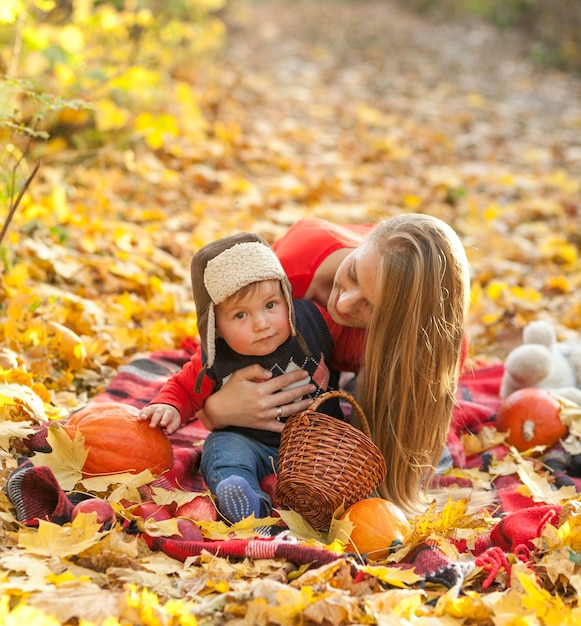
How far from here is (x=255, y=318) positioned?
245 cm

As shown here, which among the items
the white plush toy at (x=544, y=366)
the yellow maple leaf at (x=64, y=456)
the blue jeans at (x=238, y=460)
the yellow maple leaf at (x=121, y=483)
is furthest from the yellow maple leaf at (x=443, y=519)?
the white plush toy at (x=544, y=366)

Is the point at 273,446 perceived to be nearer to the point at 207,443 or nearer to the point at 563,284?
the point at 207,443

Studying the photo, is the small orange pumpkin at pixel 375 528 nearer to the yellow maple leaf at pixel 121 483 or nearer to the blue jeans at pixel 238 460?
the blue jeans at pixel 238 460

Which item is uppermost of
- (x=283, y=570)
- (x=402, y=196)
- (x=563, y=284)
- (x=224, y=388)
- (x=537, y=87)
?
(x=537, y=87)

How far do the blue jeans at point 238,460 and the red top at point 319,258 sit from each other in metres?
0.45

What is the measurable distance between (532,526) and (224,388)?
1062mm

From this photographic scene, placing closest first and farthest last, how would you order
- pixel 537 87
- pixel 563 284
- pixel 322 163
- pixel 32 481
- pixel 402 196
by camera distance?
pixel 32 481
pixel 563 284
pixel 402 196
pixel 322 163
pixel 537 87

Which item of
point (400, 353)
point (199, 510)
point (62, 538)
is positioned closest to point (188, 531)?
point (199, 510)

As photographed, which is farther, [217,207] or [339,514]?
[217,207]

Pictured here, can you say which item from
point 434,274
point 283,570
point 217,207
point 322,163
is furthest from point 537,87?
point 283,570

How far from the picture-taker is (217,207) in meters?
5.65

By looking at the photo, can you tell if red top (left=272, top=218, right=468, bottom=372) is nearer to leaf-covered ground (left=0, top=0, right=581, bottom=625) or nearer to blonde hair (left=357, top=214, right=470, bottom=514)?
blonde hair (left=357, top=214, right=470, bottom=514)

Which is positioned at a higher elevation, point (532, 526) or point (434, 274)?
point (434, 274)

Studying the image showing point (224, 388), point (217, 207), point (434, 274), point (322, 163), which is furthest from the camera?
point (322, 163)
